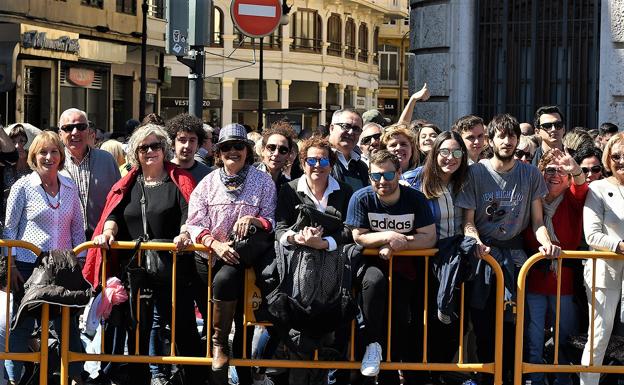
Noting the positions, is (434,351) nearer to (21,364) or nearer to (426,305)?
(426,305)

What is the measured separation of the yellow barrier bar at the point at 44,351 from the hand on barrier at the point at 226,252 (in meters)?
1.20

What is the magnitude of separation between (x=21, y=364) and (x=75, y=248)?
1.16m

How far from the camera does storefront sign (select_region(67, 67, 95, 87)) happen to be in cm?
3256

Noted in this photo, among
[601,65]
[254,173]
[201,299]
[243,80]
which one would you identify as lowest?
[201,299]

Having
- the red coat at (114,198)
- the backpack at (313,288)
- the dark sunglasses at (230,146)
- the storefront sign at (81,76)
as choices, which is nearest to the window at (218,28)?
the storefront sign at (81,76)

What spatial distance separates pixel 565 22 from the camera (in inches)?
549

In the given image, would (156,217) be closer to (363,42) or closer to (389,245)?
(389,245)

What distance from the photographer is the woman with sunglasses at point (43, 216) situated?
799 cm

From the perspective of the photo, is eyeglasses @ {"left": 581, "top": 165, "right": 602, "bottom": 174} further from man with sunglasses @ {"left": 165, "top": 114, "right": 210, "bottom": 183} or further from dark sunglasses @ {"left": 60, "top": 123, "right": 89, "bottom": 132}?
dark sunglasses @ {"left": 60, "top": 123, "right": 89, "bottom": 132}

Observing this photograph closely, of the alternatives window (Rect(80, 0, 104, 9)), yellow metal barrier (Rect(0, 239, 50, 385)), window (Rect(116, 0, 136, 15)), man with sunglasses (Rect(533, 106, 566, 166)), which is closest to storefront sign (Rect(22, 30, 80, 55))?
window (Rect(80, 0, 104, 9))

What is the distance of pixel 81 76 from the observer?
109ft

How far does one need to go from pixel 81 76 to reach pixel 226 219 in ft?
86.4

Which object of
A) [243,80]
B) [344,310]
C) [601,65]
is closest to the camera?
[344,310]

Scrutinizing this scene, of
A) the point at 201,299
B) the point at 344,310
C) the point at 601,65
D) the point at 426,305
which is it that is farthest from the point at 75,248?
the point at 601,65
